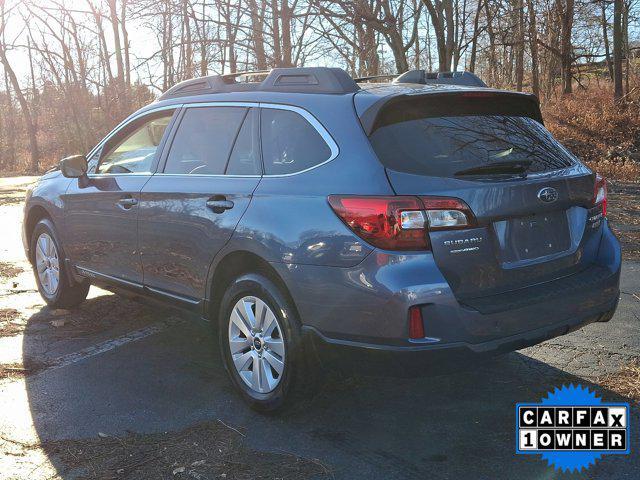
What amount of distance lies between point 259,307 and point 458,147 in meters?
1.36

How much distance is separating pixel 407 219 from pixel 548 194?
33.2 inches

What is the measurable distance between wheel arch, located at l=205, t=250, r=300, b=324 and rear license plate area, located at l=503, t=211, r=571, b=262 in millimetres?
1136

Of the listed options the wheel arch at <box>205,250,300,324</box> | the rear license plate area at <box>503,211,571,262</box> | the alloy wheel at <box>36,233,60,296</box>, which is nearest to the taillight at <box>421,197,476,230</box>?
the rear license plate area at <box>503,211,571,262</box>

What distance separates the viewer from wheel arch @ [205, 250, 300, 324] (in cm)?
364

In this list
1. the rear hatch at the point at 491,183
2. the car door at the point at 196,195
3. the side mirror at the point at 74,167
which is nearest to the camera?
the rear hatch at the point at 491,183

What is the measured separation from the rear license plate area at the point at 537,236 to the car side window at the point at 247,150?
1.46 metres

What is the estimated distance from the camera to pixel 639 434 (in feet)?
11.1

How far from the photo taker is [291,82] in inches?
157

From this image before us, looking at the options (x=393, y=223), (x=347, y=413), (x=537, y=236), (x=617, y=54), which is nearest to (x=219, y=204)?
(x=393, y=223)

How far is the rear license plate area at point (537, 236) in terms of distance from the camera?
11.0 feet

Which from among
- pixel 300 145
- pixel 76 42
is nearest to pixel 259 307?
pixel 300 145

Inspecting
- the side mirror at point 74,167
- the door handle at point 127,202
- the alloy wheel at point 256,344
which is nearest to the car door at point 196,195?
the door handle at point 127,202

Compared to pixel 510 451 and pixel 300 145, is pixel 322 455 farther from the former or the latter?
pixel 300 145

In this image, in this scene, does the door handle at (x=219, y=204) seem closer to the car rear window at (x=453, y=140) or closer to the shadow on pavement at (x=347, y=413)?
the car rear window at (x=453, y=140)
